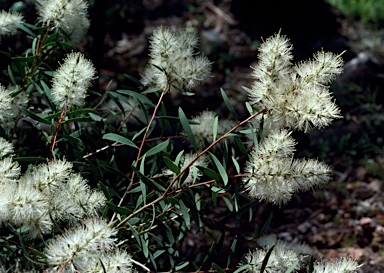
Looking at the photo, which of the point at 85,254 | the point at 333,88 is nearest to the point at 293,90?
the point at 85,254

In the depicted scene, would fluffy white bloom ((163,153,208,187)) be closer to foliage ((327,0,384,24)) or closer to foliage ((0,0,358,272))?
foliage ((0,0,358,272))

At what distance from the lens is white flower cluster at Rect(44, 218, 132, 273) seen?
5.98ft

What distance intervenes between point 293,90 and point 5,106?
1190 mm

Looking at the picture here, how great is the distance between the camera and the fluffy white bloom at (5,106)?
229cm

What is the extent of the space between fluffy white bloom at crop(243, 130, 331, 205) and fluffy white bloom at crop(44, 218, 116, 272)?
577 millimetres

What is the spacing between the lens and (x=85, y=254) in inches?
71.7

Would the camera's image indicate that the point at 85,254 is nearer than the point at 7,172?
Yes

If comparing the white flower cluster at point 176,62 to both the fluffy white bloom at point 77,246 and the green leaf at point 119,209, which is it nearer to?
the green leaf at point 119,209

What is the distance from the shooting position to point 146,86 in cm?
280

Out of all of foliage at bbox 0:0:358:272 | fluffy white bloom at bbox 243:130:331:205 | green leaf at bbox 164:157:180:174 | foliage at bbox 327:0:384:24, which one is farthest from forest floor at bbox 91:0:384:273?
green leaf at bbox 164:157:180:174

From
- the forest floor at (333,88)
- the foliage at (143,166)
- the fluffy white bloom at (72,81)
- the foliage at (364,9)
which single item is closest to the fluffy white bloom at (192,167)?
the foliage at (143,166)

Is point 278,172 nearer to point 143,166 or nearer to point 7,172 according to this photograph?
point 143,166

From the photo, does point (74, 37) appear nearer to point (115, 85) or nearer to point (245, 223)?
point (245, 223)

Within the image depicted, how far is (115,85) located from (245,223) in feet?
6.45
